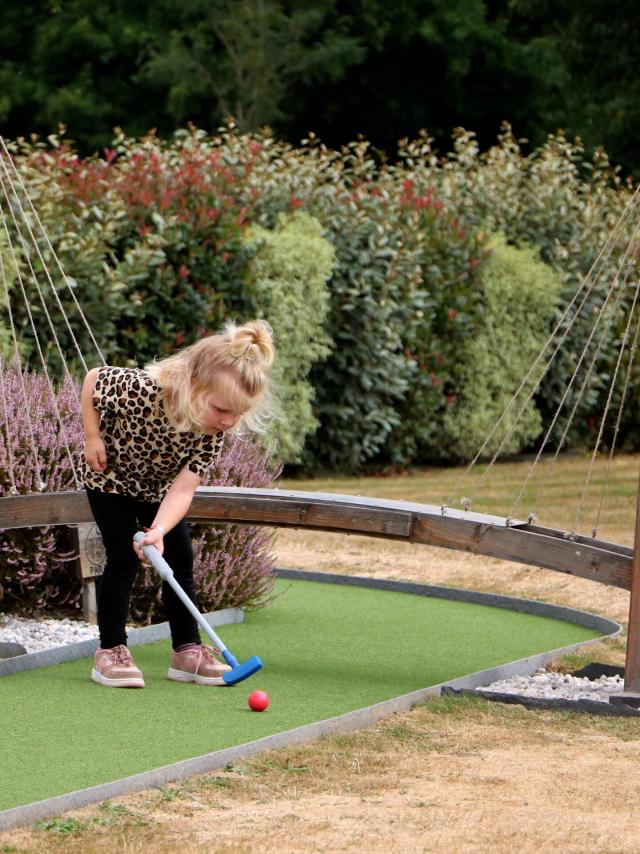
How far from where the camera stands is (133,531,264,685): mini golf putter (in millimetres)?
5156

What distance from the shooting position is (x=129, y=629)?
646 centimetres

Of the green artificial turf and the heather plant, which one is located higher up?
the heather plant

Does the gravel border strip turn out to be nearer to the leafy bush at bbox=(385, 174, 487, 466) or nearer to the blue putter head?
the blue putter head

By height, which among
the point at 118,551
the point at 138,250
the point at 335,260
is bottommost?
the point at 118,551

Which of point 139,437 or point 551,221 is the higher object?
point 551,221

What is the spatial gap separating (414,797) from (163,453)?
175cm

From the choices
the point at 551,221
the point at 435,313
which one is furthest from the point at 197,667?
the point at 551,221

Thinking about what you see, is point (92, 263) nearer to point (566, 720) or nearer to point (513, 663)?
point (513, 663)

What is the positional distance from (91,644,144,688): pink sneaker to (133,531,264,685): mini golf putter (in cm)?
30

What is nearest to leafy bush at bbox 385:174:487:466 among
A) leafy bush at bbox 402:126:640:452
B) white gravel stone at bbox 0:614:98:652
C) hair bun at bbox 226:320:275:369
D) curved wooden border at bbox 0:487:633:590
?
leafy bush at bbox 402:126:640:452

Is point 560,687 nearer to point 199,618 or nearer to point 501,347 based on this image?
point 199,618

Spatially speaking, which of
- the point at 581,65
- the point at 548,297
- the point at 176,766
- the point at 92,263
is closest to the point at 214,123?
Answer: the point at 581,65

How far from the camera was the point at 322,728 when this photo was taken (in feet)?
16.0

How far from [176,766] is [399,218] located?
10.2 metres
